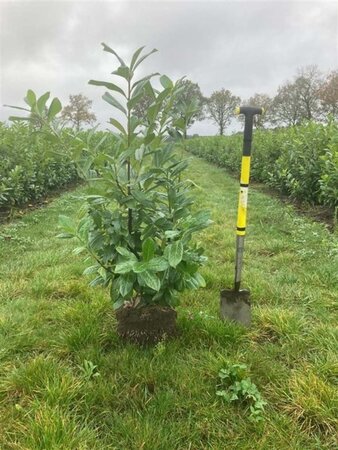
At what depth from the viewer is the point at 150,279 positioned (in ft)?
5.91

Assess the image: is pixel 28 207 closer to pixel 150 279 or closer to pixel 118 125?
pixel 118 125

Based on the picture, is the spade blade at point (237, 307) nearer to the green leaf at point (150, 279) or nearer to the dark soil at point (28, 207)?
the green leaf at point (150, 279)

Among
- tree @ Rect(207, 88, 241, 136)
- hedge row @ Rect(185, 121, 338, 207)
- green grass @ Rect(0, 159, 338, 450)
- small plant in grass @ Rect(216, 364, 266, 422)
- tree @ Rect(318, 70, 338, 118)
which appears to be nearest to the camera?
green grass @ Rect(0, 159, 338, 450)

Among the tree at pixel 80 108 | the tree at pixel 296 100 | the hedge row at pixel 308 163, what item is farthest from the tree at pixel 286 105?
the hedge row at pixel 308 163

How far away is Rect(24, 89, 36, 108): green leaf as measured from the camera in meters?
1.84

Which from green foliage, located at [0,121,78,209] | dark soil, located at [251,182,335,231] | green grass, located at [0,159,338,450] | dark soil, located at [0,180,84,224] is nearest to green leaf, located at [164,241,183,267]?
green grass, located at [0,159,338,450]

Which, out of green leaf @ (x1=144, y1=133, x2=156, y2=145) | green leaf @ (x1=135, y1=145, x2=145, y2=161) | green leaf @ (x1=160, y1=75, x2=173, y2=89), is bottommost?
green leaf @ (x1=135, y1=145, x2=145, y2=161)

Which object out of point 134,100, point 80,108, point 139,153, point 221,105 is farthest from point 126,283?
point 221,105

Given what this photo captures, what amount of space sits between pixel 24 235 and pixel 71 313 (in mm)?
2774

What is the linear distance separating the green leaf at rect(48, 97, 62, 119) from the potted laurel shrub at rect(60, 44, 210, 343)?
232 millimetres

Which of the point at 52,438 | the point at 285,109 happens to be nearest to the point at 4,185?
the point at 52,438

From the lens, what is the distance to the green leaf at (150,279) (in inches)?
70.4

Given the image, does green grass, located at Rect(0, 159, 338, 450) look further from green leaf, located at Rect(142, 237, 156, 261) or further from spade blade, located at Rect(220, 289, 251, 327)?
green leaf, located at Rect(142, 237, 156, 261)

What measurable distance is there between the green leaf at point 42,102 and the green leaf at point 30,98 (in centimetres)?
3
